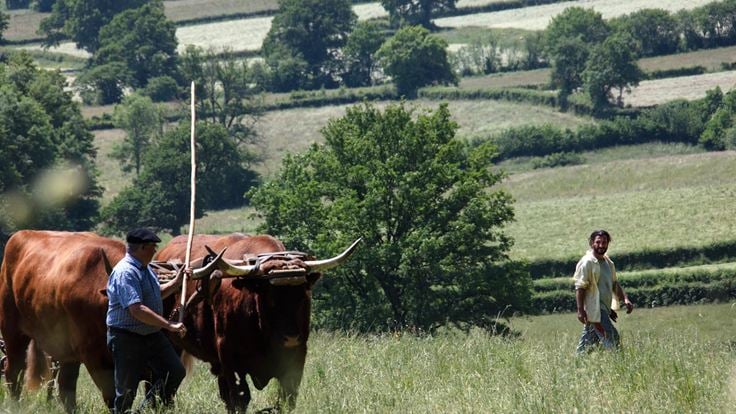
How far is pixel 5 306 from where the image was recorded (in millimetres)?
13664

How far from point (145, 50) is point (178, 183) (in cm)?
5977

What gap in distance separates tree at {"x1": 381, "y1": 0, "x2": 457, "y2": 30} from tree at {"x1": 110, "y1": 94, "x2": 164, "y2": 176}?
176 ft

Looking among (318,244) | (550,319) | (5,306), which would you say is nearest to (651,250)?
(550,319)

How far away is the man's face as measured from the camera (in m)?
14.3

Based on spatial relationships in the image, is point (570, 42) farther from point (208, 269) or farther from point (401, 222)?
point (208, 269)

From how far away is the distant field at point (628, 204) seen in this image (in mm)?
74250

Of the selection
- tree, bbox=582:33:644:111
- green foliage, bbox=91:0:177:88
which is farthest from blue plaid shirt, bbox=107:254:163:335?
green foliage, bbox=91:0:177:88

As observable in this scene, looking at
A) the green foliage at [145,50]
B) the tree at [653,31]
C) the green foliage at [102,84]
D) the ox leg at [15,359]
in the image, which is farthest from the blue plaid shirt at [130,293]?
the green foliage at [145,50]

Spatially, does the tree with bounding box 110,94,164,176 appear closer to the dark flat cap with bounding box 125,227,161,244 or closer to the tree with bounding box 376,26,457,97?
the tree with bounding box 376,26,457,97

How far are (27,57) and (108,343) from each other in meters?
93.6

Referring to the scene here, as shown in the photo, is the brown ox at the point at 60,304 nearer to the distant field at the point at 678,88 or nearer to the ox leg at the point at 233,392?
the ox leg at the point at 233,392

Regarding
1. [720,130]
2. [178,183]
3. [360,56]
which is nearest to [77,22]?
[360,56]

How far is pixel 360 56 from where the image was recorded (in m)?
165

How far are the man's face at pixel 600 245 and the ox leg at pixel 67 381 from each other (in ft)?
17.8
